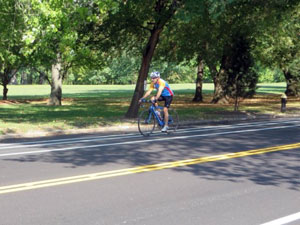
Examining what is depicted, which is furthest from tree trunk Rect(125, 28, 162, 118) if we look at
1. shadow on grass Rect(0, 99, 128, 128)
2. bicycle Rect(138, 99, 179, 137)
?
bicycle Rect(138, 99, 179, 137)

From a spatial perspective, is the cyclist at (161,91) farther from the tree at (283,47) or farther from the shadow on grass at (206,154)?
the tree at (283,47)

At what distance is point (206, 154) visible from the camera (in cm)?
1024

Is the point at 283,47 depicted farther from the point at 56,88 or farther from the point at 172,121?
the point at 172,121

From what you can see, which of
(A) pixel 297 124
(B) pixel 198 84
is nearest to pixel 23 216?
(A) pixel 297 124

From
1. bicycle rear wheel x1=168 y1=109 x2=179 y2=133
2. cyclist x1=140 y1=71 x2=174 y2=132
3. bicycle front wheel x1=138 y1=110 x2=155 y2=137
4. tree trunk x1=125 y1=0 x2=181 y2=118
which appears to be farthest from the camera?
tree trunk x1=125 y1=0 x2=181 y2=118

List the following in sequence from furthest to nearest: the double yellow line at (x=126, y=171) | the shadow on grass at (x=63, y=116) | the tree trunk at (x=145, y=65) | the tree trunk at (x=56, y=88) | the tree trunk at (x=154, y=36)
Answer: the tree trunk at (x=56, y=88) → the tree trunk at (x=145, y=65) → the tree trunk at (x=154, y=36) → the shadow on grass at (x=63, y=116) → the double yellow line at (x=126, y=171)

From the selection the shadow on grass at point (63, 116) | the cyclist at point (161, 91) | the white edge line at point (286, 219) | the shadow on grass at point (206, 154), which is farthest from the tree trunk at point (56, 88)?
the white edge line at point (286, 219)

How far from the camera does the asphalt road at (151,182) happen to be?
5824 mm

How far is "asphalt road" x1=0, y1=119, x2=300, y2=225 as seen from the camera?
5824 mm

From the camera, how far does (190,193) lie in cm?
689

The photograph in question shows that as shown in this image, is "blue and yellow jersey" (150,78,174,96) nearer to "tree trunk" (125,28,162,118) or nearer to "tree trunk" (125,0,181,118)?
"tree trunk" (125,0,181,118)

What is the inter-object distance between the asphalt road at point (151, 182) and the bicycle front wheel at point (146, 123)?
1.37 metres

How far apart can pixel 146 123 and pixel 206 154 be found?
4177mm

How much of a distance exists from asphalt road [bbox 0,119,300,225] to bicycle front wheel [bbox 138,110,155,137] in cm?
137
